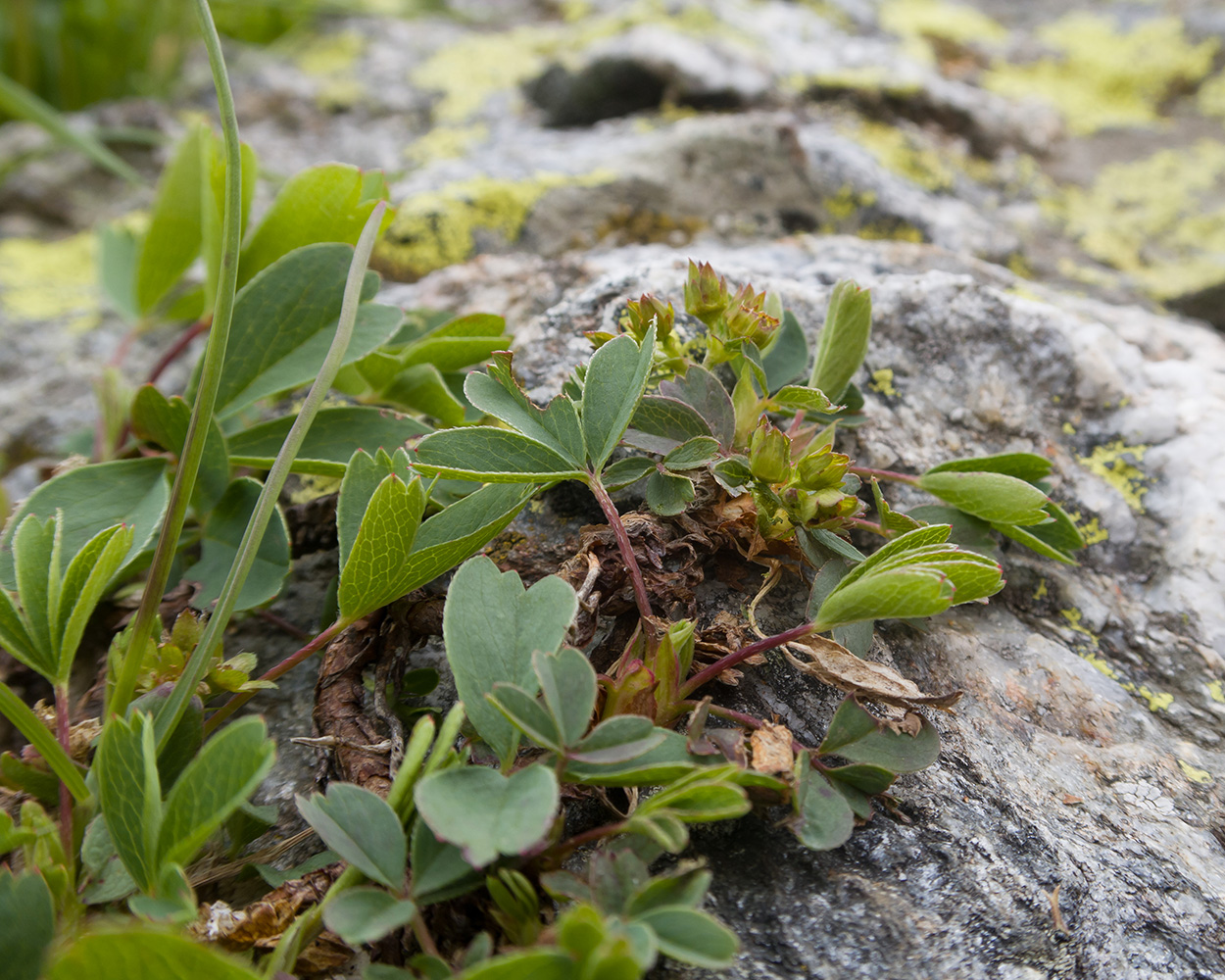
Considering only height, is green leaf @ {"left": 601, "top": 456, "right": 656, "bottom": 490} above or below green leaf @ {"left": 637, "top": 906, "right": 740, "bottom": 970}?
above

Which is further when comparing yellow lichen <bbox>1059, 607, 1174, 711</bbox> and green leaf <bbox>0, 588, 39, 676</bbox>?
yellow lichen <bbox>1059, 607, 1174, 711</bbox>

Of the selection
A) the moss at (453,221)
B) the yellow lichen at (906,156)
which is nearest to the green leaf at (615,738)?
the moss at (453,221)

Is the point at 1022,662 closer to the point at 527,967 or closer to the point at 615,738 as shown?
the point at 615,738

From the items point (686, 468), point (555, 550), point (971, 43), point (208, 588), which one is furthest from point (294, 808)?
point (971, 43)

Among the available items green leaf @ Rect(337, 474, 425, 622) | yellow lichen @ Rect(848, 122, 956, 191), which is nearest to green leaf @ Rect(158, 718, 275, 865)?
green leaf @ Rect(337, 474, 425, 622)

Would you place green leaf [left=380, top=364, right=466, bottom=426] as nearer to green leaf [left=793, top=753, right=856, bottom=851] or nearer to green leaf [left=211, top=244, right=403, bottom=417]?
green leaf [left=211, top=244, right=403, bottom=417]

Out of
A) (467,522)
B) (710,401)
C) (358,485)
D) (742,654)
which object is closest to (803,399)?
(710,401)

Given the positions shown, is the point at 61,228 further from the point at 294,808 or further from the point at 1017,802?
the point at 1017,802
